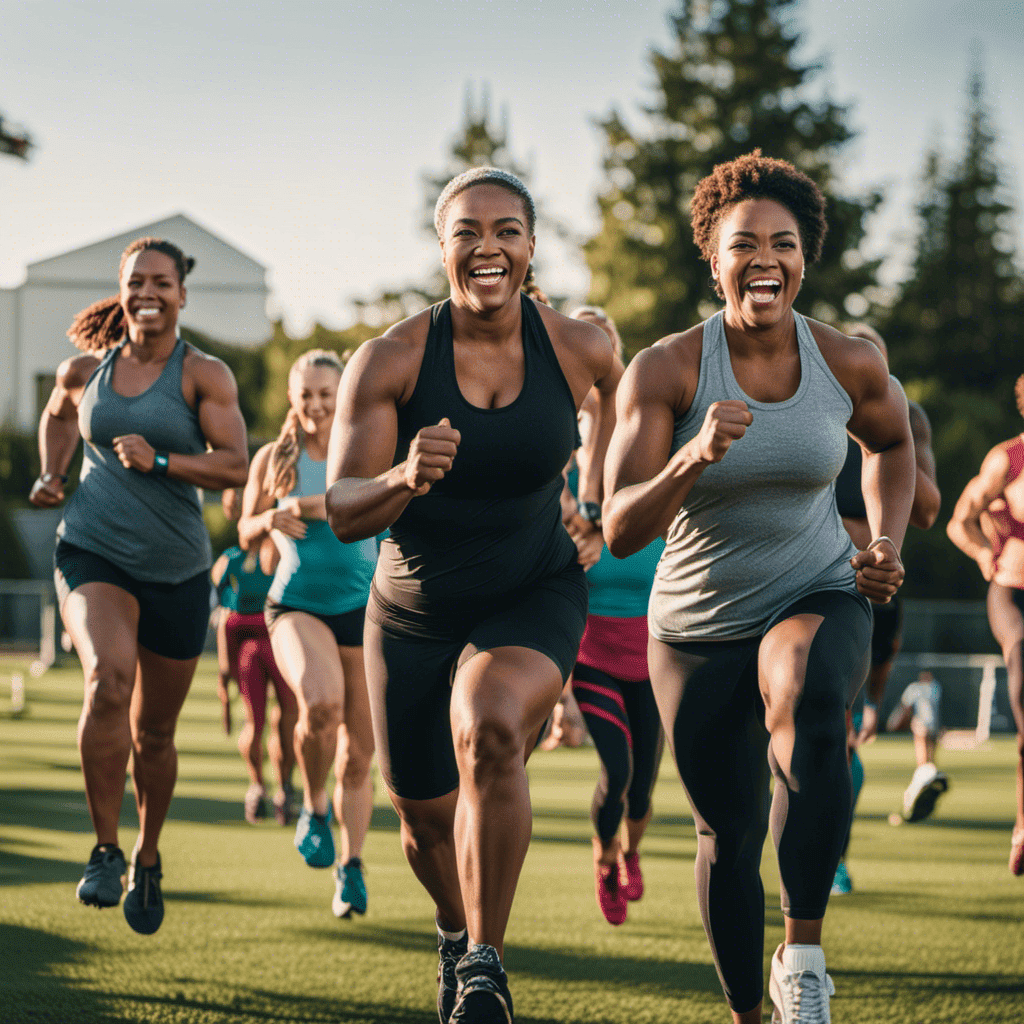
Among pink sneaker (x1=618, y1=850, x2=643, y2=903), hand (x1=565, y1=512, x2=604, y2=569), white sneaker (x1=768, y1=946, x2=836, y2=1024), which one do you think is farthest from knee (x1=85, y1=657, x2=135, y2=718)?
white sneaker (x1=768, y1=946, x2=836, y2=1024)

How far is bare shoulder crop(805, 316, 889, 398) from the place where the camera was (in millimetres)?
4004

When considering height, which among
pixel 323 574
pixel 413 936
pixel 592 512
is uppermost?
pixel 592 512

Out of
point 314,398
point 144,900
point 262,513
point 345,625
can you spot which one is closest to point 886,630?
point 345,625

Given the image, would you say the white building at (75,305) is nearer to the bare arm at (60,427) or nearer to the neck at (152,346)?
the bare arm at (60,427)

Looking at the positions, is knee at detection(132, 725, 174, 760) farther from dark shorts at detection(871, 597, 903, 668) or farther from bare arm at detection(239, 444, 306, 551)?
dark shorts at detection(871, 597, 903, 668)

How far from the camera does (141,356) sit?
5.86 m

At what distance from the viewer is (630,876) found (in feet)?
21.5

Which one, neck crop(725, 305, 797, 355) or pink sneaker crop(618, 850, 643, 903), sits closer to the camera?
neck crop(725, 305, 797, 355)

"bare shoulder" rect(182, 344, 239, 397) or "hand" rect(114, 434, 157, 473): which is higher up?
"bare shoulder" rect(182, 344, 239, 397)

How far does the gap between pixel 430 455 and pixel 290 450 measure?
4.04 m

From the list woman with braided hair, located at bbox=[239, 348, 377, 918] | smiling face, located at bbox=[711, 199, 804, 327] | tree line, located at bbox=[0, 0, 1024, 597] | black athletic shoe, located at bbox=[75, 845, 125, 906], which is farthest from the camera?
tree line, located at bbox=[0, 0, 1024, 597]

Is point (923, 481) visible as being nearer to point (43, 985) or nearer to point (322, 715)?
point (322, 715)

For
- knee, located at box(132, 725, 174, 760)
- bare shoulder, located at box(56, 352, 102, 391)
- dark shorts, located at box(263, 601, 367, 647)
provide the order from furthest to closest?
dark shorts, located at box(263, 601, 367, 647), bare shoulder, located at box(56, 352, 102, 391), knee, located at box(132, 725, 174, 760)

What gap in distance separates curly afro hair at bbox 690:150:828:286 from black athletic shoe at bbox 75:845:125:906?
10.6ft
